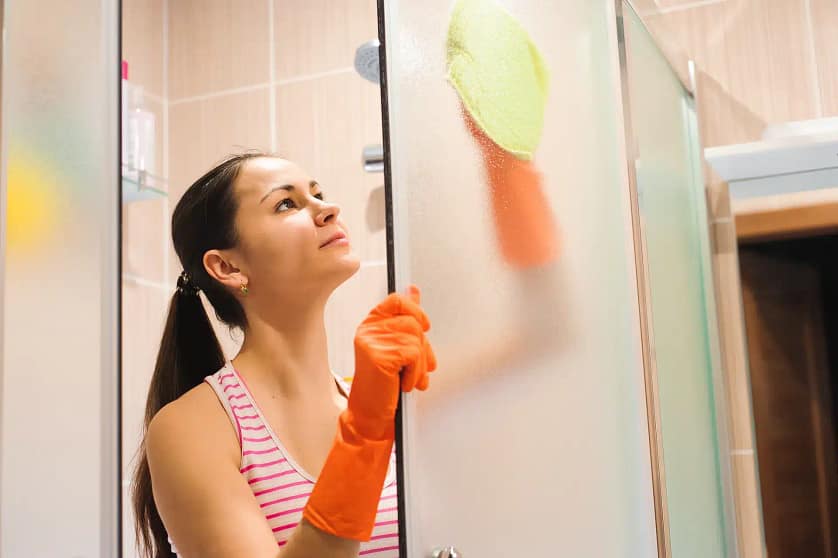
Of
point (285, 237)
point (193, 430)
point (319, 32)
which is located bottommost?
point (193, 430)

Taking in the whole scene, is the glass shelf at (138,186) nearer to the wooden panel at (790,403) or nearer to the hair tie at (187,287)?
the hair tie at (187,287)

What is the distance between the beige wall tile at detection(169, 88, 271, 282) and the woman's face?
0.44 metres

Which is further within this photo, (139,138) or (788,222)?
(139,138)

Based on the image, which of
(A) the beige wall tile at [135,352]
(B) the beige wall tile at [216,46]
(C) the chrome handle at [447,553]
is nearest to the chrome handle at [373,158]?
(B) the beige wall tile at [216,46]

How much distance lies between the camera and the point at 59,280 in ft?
2.59

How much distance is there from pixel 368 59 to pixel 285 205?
33cm

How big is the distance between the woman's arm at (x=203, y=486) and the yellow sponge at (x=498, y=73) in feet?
1.47

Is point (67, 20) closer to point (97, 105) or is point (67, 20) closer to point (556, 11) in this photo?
point (97, 105)

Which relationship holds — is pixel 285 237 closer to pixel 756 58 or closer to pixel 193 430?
pixel 193 430

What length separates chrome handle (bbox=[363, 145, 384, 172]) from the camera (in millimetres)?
1447

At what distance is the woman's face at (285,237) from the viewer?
115 cm

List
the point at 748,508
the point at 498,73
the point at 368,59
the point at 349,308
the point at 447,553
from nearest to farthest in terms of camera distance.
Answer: the point at 447,553, the point at 498,73, the point at 748,508, the point at 368,59, the point at 349,308

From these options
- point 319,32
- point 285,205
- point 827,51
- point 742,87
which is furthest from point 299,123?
point 827,51

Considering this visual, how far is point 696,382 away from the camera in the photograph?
118cm
